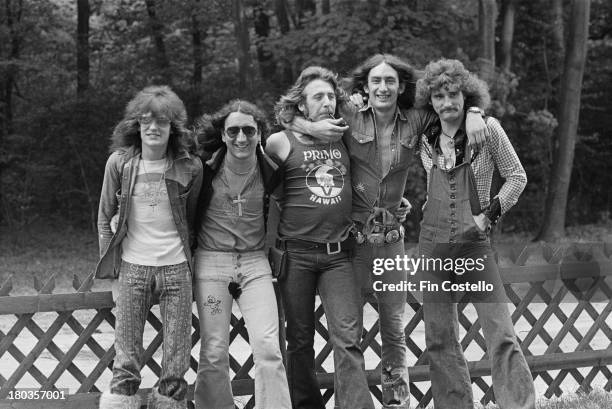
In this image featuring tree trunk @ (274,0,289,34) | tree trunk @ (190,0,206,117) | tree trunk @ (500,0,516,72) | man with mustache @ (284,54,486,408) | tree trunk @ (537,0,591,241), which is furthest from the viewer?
tree trunk @ (190,0,206,117)

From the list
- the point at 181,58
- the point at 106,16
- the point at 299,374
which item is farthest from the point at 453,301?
the point at 106,16

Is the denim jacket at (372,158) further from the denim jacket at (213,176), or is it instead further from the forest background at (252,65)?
the forest background at (252,65)

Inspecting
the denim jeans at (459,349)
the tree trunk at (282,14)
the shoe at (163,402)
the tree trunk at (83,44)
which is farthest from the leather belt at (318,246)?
the tree trunk at (83,44)

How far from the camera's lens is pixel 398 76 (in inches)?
188

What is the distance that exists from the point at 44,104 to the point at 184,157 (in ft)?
50.2

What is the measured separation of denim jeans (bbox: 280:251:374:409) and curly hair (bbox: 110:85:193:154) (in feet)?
3.00

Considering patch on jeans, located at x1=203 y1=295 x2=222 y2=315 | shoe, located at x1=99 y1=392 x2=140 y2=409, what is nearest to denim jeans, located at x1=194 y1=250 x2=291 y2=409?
patch on jeans, located at x1=203 y1=295 x2=222 y2=315

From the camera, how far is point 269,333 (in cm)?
454

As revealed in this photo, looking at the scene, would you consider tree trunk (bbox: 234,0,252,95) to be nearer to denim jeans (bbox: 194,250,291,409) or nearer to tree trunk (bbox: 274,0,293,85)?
tree trunk (bbox: 274,0,293,85)

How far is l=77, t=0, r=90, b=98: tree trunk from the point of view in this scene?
20.0m

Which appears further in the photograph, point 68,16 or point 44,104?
point 68,16

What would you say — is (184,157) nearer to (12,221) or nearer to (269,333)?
(269,333)

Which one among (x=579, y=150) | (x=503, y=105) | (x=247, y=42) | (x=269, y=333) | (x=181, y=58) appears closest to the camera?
(x=269, y=333)

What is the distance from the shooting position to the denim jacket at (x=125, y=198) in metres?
4.55
